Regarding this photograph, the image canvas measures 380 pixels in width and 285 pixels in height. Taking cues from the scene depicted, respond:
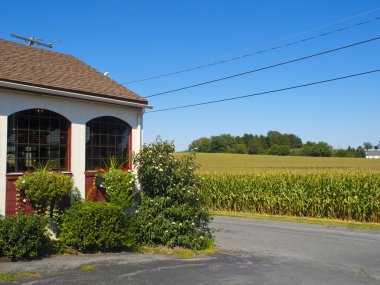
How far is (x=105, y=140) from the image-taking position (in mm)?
11992

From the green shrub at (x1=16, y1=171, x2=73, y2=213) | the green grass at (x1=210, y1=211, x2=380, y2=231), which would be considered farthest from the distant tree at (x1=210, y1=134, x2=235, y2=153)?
the green shrub at (x1=16, y1=171, x2=73, y2=213)

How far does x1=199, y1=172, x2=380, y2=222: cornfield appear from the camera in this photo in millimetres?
19766

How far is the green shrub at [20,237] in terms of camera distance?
8.17 m

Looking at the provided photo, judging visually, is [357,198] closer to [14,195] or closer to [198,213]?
[198,213]

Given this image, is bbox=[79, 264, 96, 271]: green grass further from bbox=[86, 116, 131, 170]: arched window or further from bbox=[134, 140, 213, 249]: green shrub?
bbox=[86, 116, 131, 170]: arched window

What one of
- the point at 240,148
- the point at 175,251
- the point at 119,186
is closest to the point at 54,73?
the point at 119,186

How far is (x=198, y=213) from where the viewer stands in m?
10.9

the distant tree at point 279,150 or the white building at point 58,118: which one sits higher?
the distant tree at point 279,150

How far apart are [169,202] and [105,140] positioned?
2714mm

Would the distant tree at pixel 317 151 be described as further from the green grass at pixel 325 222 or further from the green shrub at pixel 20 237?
the green shrub at pixel 20 237

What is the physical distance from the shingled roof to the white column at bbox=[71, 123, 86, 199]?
984 mm

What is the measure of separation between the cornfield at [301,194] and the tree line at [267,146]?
2157 inches

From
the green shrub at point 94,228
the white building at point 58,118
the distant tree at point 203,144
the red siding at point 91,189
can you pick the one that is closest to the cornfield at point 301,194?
the white building at point 58,118

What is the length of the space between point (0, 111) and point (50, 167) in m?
1.86
